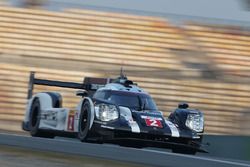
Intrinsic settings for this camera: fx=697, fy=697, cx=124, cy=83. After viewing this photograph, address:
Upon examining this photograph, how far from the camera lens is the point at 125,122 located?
428 inches

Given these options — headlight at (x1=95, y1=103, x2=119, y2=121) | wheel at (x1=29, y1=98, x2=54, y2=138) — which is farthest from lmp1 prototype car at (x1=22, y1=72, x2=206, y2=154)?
wheel at (x1=29, y1=98, x2=54, y2=138)

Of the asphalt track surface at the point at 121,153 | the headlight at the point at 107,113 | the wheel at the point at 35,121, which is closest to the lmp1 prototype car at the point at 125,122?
the headlight at the point at 107,113

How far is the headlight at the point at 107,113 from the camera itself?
35.8ft

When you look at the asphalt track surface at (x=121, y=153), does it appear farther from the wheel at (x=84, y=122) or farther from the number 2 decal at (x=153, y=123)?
the number 2 decal at (x=153, y=123)

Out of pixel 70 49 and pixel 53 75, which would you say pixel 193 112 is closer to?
pixel 53 75

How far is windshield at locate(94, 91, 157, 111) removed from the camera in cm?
1166

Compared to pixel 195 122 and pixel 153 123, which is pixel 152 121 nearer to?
pixel 153 123

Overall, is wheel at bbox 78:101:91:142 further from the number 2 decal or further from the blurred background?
the blurred background

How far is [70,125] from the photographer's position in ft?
39.3

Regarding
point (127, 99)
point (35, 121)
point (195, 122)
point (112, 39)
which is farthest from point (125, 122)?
point (112, 39)

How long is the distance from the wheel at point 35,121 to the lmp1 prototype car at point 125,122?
0.35 metres

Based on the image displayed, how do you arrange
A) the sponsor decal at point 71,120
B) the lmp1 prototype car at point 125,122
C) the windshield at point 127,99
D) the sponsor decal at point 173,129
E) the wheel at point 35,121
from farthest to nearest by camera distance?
the wheel at point 35,121 → the sponsor decal at point 71,120 → the windshield at point 127,99 → the sponsor decal at point 173,129 → the lmp1 prototype car at point 125,122

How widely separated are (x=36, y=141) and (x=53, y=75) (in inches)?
376

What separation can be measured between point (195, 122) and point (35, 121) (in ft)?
11.8
